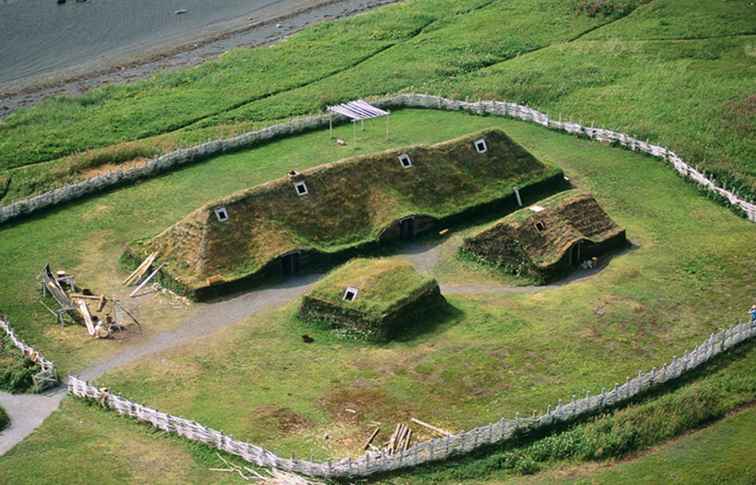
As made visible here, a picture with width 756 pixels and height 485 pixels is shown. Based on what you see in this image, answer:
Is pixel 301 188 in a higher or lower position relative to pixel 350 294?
higher

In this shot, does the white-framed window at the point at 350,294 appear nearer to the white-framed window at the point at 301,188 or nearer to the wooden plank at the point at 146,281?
the white-framed window at the point at 301,188

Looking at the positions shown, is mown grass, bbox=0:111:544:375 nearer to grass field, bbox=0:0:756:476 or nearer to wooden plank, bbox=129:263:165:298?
grass field, bbox=0:0:756:476

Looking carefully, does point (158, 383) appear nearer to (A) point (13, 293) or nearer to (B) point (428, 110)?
(A) point (13, 293)

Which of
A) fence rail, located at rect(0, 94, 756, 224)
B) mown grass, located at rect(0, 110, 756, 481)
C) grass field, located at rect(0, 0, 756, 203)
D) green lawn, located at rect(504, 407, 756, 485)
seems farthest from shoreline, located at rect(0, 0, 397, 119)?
green lawn, located at rect(504, 407, 756, 485)

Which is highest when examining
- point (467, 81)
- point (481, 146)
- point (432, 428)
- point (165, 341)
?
point (481, 146)

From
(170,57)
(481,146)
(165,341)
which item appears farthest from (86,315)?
(170,57)

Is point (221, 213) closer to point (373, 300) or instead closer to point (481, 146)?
point (373, 300)

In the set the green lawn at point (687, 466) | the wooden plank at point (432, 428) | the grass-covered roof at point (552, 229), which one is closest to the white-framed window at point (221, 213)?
the grass-covered roof at point (552, 229)
